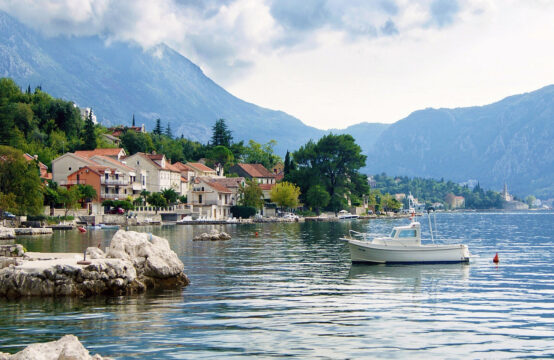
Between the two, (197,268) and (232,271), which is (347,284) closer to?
(232,271)

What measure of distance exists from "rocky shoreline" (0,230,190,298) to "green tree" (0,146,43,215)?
173ft

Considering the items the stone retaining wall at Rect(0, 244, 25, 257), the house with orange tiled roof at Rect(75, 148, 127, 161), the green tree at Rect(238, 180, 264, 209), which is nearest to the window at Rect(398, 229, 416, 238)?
the stone retaining wall at Rect(0, 244, 25, 257)

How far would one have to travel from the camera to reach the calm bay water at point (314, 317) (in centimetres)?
1731

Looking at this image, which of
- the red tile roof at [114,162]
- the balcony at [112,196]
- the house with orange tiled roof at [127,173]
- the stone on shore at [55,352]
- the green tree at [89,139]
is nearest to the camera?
the stone on shore at [55,352]

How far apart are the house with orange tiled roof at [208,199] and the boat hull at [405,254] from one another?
84.9m

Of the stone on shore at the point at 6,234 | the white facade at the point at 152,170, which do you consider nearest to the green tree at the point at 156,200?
the white facade at the point at 152,170

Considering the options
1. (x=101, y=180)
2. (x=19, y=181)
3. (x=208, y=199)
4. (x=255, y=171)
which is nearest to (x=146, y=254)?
(x=19, y=181)

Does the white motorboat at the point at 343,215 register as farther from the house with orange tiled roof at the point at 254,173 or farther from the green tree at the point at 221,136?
the green tree at the point at 221,136

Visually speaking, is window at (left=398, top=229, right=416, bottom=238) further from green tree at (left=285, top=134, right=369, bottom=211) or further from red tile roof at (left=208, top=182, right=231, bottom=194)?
green tree at (left=285, top=134, right=369, bottom=211)

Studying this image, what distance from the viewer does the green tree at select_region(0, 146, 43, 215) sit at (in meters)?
78.5

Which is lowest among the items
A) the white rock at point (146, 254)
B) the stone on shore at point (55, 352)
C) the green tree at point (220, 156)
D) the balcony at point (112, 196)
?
the stone on shore at point (55, 352)

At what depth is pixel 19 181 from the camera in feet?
259

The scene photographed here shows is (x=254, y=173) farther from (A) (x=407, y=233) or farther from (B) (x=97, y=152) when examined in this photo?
(A) (x=407, y=233)

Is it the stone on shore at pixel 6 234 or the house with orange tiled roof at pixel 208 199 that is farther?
the house with orange tiled roof at pixel 208 199
